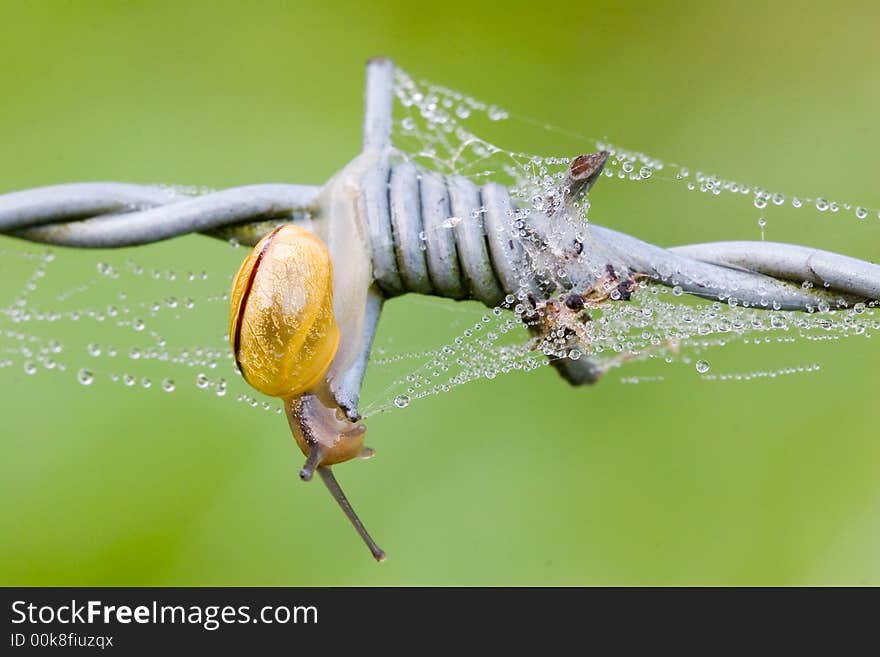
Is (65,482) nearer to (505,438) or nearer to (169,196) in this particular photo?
(505,438)

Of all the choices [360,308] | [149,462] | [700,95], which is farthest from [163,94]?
[360,308]

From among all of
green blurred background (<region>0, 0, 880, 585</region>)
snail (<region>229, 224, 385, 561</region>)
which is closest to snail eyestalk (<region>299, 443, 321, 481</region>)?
snail (<region>229, 224, 385, 561</region>)

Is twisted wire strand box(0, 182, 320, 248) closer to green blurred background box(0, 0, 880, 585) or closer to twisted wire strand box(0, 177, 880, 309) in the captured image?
twisted wire strand box(0, 177, 880, 309)

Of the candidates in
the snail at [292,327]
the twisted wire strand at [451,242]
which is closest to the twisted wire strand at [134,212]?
the twisted wire strand at [451,242]

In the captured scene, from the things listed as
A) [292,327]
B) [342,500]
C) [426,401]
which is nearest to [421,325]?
[426,401]

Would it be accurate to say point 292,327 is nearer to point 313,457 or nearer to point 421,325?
point 313,457

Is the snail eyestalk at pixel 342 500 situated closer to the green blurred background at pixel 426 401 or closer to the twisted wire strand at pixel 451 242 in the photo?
the twisted wire strand at pixel 451 242
